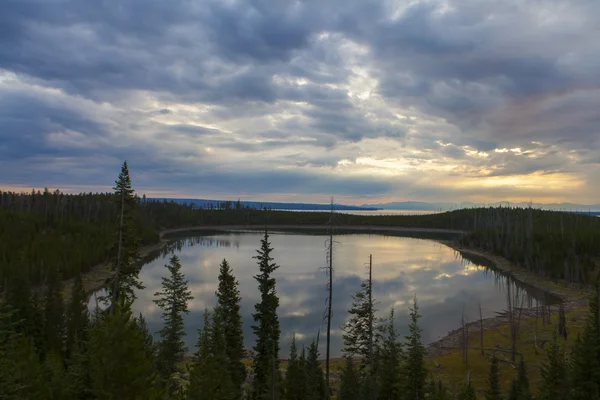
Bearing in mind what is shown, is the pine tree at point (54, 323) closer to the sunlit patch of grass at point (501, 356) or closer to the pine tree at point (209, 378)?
the pine tree at point (209, 378)

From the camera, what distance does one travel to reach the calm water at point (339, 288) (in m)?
53.3

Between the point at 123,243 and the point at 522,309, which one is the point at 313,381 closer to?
the point at 123,243

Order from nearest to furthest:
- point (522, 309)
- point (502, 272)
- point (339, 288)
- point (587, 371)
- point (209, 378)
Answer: point (209, 378)
point (587, 371)
point (522, 309)
point (339, 288)
point (502, 272)

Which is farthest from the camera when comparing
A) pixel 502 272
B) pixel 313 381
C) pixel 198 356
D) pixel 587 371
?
pixel 502 272

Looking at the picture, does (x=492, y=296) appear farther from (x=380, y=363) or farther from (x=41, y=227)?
(x=41, y=227)

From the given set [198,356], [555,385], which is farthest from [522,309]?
[198,356]

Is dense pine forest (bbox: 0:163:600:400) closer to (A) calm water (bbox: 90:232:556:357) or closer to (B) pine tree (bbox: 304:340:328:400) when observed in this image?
(B) pine tree (bbox: 304:340:328:400)

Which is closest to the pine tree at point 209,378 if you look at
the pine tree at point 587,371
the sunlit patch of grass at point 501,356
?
the pine tree at point 587,371

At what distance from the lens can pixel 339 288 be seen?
75.7 meters

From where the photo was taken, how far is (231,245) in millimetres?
157875

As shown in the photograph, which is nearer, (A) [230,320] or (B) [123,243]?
(B) [123,243]

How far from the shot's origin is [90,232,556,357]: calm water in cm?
5334

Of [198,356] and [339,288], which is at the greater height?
[198,356]

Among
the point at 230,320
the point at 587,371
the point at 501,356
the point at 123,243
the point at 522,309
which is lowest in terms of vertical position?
the point at 501,356
